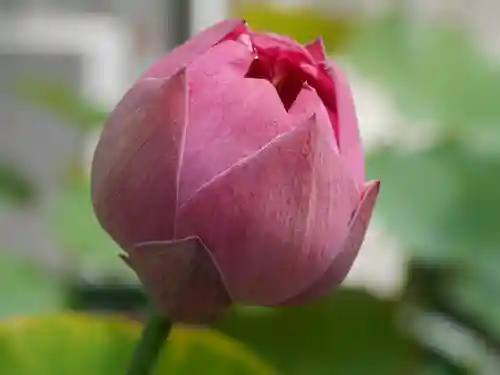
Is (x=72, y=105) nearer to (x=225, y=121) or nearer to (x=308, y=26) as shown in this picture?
(x=308, y=26)

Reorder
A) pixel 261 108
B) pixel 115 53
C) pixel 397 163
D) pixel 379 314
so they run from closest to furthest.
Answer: pixel 261 108 < pixel 379 314 < pixel 397 163 < pixel 115 53

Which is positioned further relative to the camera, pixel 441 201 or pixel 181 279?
pixel 441 201

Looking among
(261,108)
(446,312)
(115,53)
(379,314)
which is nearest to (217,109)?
(261,108)

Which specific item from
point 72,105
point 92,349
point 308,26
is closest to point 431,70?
point 308,26

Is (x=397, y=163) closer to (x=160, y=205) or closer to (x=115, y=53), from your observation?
(x=160, y=205)

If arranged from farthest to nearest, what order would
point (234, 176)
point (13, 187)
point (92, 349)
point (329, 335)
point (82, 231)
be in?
point (13, 187), point (82, 231), point (329, 335), point (92, 349), point (234, 176)

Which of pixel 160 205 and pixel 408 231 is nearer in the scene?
pixel 160 205

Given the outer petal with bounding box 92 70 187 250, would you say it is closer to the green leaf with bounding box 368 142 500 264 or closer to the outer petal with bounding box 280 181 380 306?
the outer petal with bounding box 280 181 380 306

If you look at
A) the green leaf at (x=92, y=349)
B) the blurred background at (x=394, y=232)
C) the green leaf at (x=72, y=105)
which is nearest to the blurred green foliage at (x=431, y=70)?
the blurred background at (x=394, y=232)

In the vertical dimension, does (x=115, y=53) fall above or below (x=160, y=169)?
below
